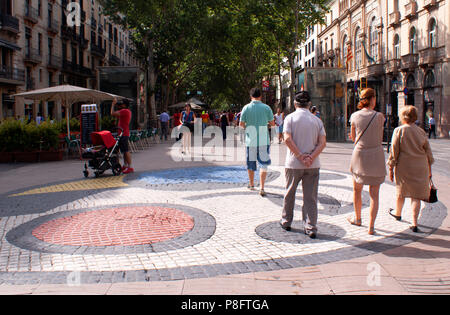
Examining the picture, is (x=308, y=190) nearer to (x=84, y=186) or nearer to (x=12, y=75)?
(x=84, y=186)

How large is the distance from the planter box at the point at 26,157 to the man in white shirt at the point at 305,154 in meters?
11.5

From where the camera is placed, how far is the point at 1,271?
3.96 m

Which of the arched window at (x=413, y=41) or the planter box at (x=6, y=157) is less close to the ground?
the arched window at (x=413, y=41)

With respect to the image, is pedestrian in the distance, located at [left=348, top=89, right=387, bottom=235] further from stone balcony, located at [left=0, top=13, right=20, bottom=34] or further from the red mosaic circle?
stone balcony, located at [left=0, top=13, right=20, bottom=34]

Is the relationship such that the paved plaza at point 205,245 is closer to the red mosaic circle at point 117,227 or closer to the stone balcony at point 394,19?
the red mosaic circle at point 117,227

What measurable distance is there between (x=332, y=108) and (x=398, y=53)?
61.8 ft

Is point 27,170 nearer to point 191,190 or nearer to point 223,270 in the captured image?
point 191,190

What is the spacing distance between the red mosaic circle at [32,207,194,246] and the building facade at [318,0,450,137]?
60.4 feet

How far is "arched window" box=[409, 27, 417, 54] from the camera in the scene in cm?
3356

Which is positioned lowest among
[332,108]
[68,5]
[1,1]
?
[332,108]

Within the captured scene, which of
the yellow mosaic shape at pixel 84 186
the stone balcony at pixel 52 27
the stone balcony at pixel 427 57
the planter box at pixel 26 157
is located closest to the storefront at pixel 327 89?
the stone balcony at pixel 427 57

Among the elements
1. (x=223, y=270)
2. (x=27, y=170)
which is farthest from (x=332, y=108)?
(x=223, y=270)

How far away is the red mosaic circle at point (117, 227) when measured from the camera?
16.1ft

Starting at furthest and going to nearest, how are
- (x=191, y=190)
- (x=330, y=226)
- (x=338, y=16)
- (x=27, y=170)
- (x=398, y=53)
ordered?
(x=338, y=16), (x=398, y=53), (x=27, y=170), (x=191, y=190), (x=330, y=226)
